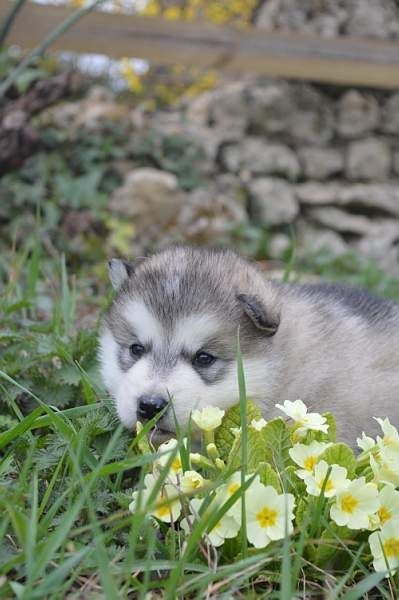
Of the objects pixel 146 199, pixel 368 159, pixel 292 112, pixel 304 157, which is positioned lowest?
pixel 368 159

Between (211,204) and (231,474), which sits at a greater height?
Result: (231,474)

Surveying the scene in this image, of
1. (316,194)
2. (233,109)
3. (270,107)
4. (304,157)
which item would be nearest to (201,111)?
(233,109)

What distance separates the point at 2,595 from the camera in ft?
6.74

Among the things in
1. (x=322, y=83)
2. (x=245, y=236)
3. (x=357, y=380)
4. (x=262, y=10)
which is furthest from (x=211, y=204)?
(x=357, y=380)

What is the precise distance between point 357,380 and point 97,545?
1835mm

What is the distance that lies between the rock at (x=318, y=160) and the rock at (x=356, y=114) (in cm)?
29

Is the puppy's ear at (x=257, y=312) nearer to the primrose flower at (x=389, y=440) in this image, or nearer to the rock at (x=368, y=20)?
the primrose flower at (x=389, y=440)

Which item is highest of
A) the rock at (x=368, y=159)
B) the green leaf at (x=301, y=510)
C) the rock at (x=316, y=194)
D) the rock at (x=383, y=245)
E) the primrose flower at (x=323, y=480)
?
the primrose flower at (x=323, y=480)

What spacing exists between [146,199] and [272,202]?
62.9 inches

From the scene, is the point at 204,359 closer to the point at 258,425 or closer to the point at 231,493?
the point at 258,425

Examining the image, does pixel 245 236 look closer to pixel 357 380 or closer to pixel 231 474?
pixel 357 380

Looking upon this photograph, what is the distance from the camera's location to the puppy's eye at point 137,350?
10.8 feet

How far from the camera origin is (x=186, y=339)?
314 centimetres

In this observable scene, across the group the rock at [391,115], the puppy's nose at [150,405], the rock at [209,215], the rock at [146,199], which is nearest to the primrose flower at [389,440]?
the puppy's nose at [150,405]
